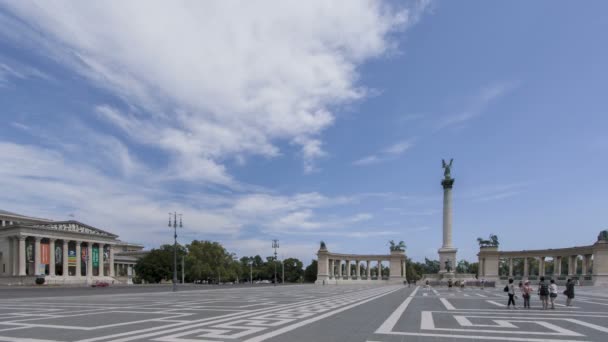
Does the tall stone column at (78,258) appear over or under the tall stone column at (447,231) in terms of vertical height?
under

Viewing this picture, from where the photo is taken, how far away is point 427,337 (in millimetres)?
12703

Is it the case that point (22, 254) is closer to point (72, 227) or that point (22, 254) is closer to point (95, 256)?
point (72, 227)

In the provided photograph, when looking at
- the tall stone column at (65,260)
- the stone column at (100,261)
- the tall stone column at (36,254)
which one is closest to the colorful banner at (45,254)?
the tall stone column at (36,254)

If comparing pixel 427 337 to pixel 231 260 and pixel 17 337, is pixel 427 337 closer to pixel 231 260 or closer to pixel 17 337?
pixel 17 337

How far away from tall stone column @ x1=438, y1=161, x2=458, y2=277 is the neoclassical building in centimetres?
7090

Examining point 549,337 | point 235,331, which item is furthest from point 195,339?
point 549,337

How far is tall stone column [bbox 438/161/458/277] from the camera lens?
71.6m

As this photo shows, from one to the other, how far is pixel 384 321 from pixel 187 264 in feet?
290

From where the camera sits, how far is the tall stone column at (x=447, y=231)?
7162 centimetres

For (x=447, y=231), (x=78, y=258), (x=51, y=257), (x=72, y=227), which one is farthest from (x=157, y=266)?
(x=447, y=231)

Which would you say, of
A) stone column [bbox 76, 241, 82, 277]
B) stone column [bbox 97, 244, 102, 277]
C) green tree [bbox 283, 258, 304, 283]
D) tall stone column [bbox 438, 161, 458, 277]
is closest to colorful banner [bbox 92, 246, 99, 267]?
stone column [bbox 97, 244, 102, 277]

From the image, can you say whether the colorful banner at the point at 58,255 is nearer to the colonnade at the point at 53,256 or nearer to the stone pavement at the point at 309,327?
the colonnade at the point at 53,256

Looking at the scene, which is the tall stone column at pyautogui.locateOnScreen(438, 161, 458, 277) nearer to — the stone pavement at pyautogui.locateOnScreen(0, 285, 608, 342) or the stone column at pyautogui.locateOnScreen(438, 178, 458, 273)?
the stone column at pyautogui.locateOnScreen(438, 178, 458, 273)

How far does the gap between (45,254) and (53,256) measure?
3160 mm
